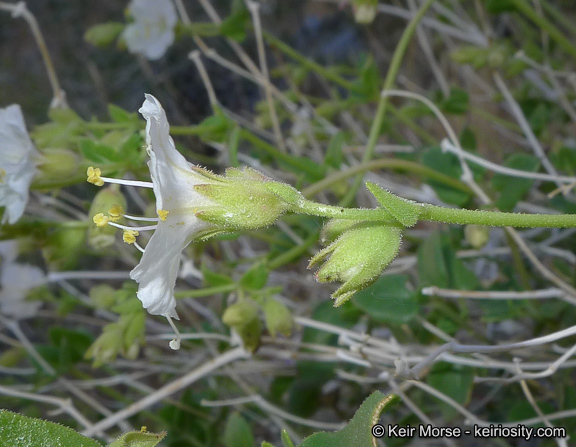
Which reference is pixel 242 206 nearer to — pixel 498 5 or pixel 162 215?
pixel 162 215

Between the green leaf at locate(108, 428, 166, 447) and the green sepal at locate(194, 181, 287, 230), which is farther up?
the green sepal at locate(194, 181, 287, 230)

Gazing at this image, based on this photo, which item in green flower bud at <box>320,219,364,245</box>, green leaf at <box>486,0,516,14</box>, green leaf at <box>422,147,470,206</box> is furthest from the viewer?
green leaf at <box>486,0,516,14</box>

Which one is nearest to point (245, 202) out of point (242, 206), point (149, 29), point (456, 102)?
point (242, 206)

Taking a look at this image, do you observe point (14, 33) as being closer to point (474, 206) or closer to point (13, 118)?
point (13, 118)

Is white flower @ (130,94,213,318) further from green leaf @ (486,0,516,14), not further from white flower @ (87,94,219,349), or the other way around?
green leaf @ (486,0,516,14)

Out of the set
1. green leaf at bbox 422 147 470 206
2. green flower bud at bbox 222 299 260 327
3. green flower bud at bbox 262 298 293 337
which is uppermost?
green leaf at bbox 422 147 470 206

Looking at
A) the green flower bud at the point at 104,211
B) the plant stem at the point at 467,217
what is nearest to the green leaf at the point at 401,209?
the plant stem at the point at 467,217

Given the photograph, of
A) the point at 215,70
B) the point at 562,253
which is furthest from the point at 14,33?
the point at 562,253

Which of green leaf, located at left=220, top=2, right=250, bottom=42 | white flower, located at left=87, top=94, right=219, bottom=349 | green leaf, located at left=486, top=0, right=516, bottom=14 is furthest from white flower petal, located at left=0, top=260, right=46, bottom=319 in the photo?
green leaf, located at left=486, top=0, right=516, bottom=14
